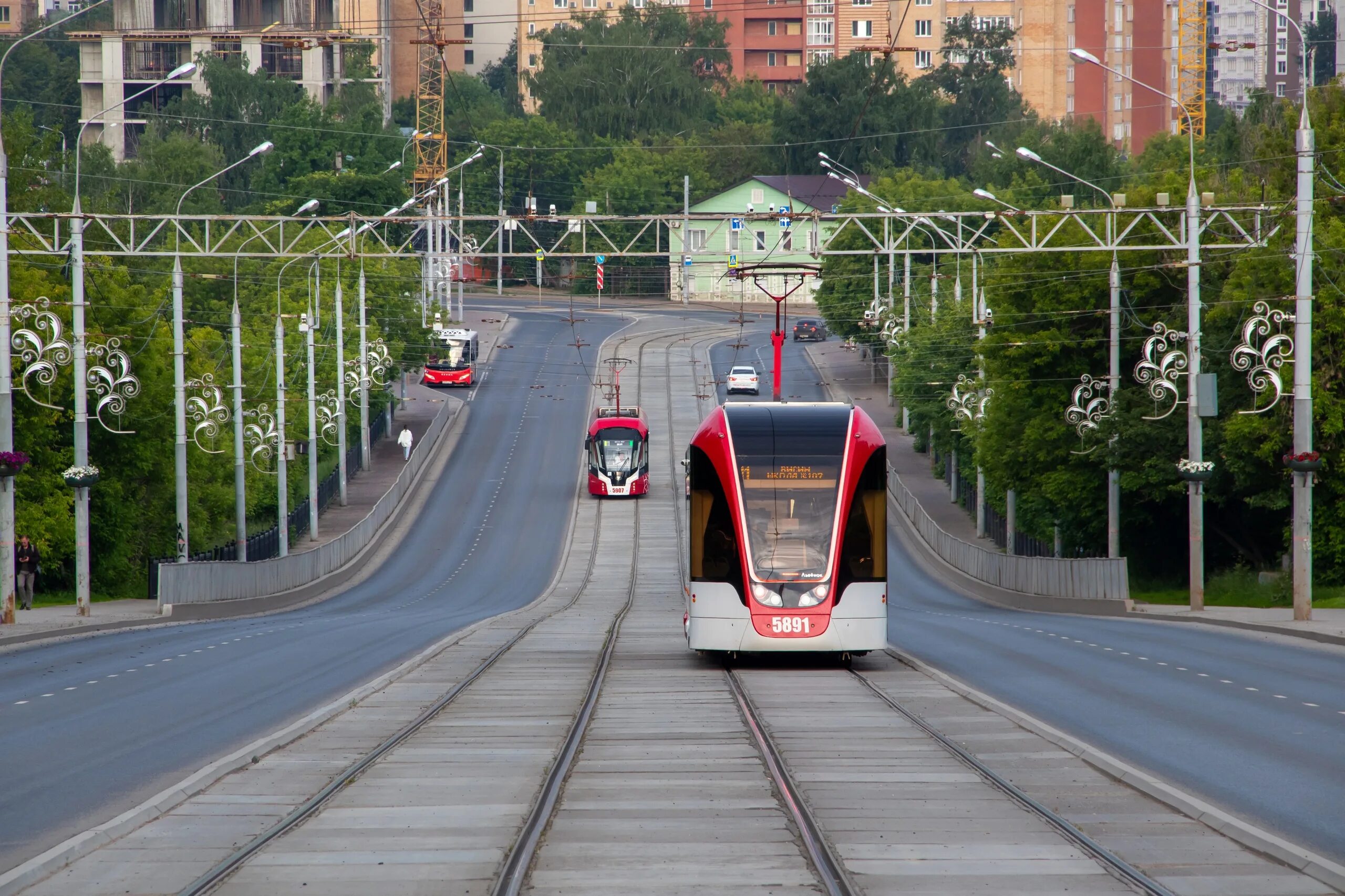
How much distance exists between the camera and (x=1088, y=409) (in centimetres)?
4531

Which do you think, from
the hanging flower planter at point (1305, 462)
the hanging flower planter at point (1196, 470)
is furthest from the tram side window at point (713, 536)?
the hanging flower planter at point (1196, 470)

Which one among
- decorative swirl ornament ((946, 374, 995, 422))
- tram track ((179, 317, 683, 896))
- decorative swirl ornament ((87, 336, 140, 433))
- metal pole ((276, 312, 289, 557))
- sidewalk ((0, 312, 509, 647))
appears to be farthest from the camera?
decorative swirl ornament ((946, 374, 995, 422))

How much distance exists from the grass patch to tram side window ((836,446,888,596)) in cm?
1882

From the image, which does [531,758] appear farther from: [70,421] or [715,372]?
[715,372]

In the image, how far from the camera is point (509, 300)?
416 ft

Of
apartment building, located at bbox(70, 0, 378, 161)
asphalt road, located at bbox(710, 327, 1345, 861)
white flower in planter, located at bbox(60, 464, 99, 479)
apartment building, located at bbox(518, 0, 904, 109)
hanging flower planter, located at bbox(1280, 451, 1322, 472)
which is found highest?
apartment building, located at bbox(518, 0, 904, 109)

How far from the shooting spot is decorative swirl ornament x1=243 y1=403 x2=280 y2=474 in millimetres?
54297

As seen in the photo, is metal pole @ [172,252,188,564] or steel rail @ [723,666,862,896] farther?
metal pole @ [172,252,188,564]

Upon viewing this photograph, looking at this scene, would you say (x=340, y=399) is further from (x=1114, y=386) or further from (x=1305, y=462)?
(x=1305, y=462)

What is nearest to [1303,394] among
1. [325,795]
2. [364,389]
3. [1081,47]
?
[325,795]

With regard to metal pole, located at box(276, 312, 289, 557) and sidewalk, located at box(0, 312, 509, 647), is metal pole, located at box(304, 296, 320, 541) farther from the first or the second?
metal pole, located at box(276, 312, 289, 557)

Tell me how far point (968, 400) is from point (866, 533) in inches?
1483

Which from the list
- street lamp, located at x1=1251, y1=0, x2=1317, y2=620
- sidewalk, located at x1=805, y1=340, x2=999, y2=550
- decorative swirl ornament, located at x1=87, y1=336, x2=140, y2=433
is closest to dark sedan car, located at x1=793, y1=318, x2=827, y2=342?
sidewalk, located at x1=805, y1=340, x2=999, y2=550

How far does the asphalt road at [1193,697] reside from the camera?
1241 centimetres
